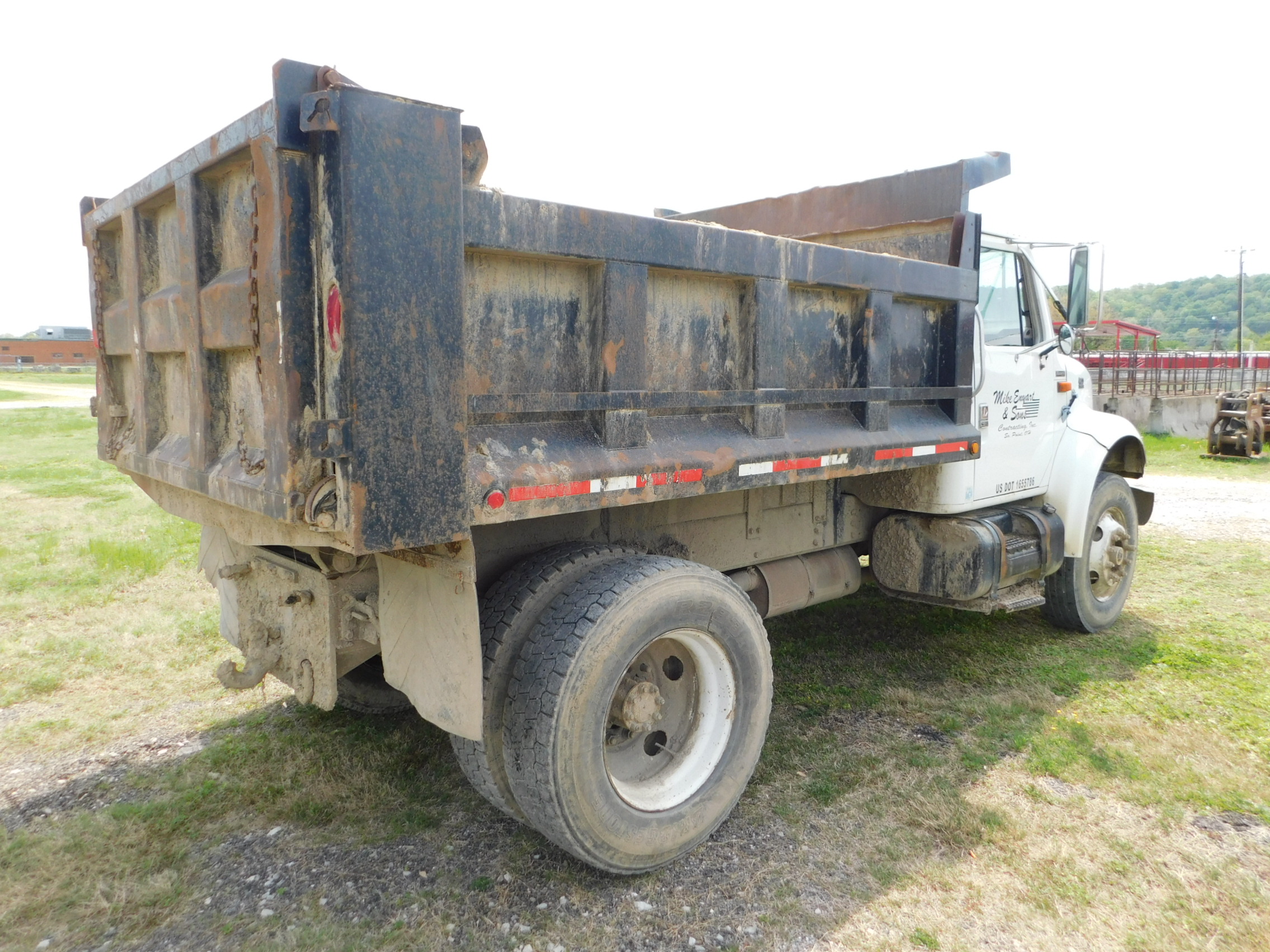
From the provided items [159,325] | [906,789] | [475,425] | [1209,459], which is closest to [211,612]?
[159,325]

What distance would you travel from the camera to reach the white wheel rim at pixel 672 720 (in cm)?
316

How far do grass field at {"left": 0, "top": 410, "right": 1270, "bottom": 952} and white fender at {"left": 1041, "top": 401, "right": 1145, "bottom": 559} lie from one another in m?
0.77

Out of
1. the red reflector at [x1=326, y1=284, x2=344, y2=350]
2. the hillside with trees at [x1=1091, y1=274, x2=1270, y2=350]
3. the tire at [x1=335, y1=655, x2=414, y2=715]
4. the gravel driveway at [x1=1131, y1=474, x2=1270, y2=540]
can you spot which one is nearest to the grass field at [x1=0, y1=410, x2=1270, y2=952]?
the tire at [x1=335, y1=655, x2=414, y2=715]

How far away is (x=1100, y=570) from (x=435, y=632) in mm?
4658

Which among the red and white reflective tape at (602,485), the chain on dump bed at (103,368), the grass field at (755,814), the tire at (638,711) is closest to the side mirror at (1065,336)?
the grass field at (755,814)

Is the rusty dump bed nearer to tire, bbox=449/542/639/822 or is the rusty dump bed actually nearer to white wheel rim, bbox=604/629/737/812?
tire, bbox=449/542/639/822

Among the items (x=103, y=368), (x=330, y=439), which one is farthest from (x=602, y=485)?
(x=103, y=368)

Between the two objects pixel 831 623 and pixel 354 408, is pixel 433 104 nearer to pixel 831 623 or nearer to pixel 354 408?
pixel 354 408

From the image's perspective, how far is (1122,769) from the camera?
12.6ft

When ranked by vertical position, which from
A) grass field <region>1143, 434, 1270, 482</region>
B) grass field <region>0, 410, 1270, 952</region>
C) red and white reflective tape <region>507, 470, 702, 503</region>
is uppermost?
red and white reflective tape <region>507, 470, 702, 503</region>

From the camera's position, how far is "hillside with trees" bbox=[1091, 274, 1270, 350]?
100m

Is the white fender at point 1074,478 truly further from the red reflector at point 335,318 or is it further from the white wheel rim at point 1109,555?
the red reflector at point 335,318

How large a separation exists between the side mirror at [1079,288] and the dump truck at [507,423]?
84cm

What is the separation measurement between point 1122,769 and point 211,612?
17.4 feet
